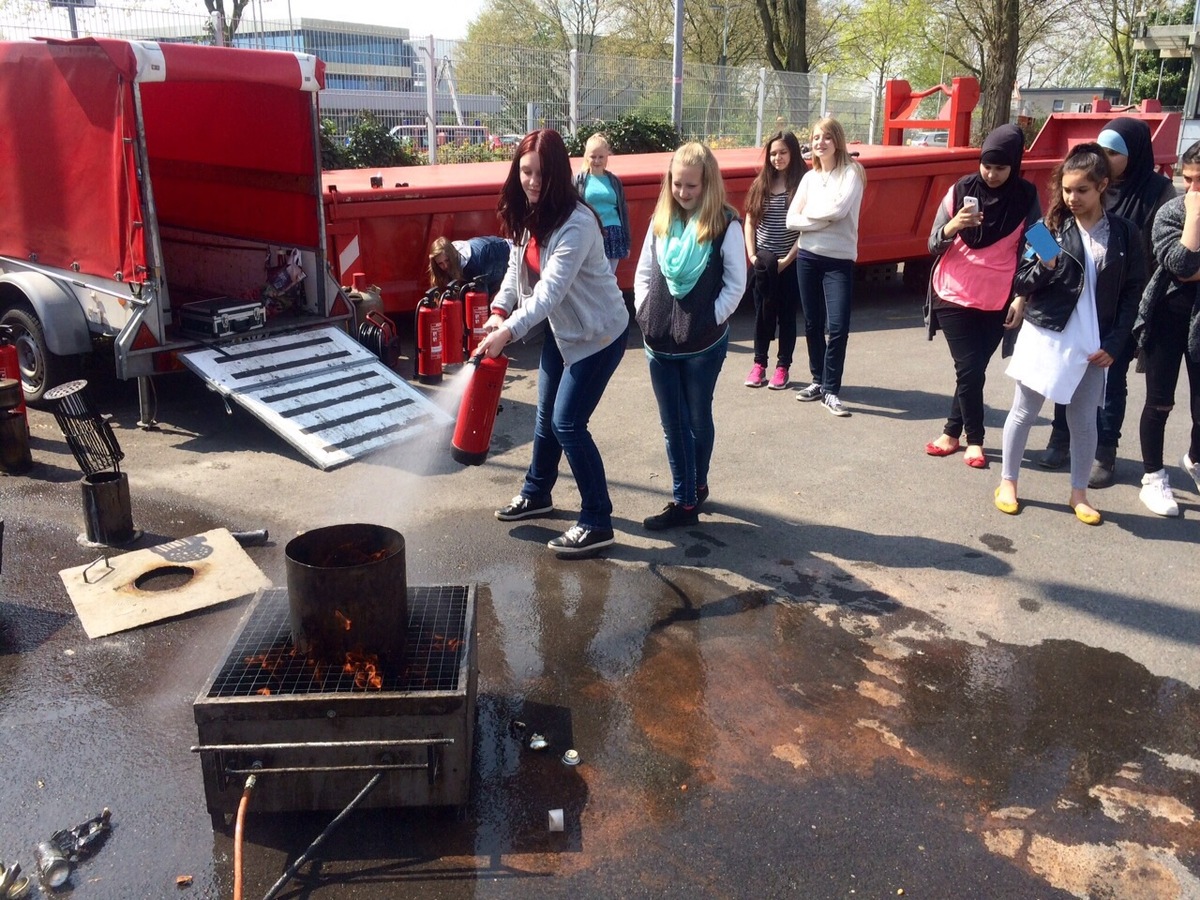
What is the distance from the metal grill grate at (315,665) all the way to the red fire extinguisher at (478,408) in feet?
4.75

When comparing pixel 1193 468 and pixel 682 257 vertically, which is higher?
pixel 682 257

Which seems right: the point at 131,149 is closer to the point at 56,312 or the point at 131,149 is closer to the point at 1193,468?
the point at 56,312

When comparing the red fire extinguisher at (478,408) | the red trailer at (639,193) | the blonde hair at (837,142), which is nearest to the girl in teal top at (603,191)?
the red trailer at (639,193)

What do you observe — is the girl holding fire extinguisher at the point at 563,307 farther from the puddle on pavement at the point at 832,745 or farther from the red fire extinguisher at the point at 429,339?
the red fire extinguisher at the point at 429,339

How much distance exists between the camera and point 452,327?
8102 millimetres

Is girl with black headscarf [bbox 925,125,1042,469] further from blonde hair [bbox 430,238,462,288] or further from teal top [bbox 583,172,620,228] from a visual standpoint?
blonde hair [bbox 430,238,462,288]

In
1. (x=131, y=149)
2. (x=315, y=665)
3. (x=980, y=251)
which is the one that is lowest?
(x=315, y=665)

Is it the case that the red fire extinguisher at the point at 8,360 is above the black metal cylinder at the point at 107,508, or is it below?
above

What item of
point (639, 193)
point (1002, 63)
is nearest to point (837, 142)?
point (639, 193)

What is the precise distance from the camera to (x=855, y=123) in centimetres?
2541

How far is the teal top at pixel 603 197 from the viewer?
815 centimetres

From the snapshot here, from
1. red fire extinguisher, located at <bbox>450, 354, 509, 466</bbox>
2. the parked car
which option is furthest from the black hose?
the parked car

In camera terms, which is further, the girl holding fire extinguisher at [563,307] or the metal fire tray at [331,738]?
the girl holding fire extinguisher at [563,307]

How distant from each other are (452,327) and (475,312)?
0.87 ft
